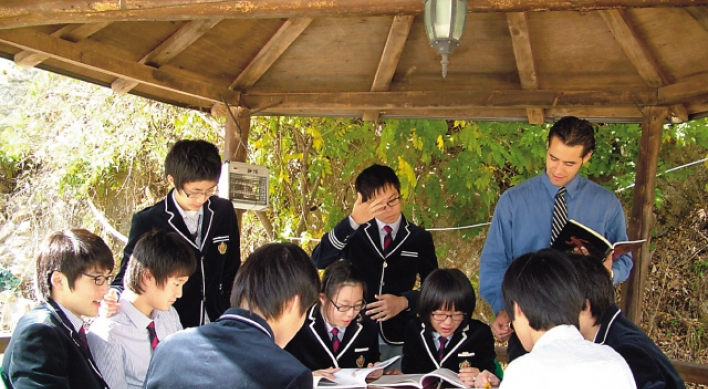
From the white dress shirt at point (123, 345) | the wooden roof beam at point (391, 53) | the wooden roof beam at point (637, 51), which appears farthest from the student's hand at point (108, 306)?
the wooden roof beam at point (637, 51)

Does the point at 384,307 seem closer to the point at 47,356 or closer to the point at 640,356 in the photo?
the point at 640,356

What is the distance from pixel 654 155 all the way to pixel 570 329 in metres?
3.11

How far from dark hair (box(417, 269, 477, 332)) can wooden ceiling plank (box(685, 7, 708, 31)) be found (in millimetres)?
1879

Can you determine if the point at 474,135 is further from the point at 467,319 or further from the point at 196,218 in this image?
the point at 196,218

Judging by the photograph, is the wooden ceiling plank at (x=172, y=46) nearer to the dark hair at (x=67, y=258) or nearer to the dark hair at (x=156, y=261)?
the dark hair at (x=156, y=261)

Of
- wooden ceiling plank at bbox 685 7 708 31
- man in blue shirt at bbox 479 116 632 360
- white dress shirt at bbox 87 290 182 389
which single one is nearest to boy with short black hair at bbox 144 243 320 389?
white dress shirt at bbox 87 290 182 389

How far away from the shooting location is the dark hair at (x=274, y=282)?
209 centimetres

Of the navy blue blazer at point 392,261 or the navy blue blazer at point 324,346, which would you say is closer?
→ the navy blue blazer at point 324,346

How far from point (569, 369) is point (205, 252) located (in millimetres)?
2333

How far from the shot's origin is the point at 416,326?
4.05m

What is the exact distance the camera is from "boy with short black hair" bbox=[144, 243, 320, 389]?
1.88m

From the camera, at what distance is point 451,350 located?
3998 mm

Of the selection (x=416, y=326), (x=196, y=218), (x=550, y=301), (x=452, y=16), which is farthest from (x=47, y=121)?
(x=550, y=301)

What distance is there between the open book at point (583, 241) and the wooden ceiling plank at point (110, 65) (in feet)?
8.78
